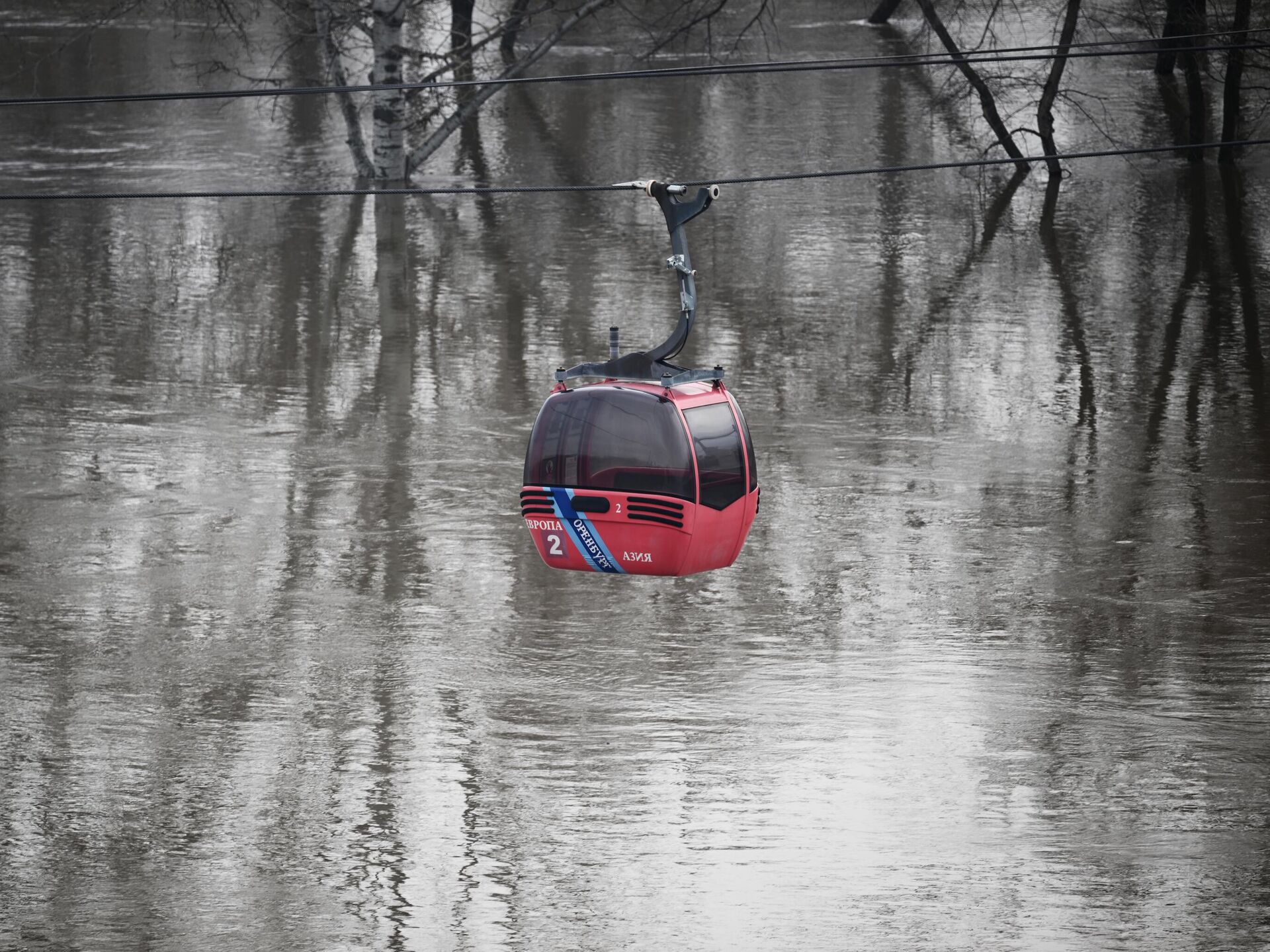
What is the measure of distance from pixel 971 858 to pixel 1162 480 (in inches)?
334

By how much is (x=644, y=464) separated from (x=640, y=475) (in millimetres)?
75

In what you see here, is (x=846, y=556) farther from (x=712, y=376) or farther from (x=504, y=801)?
(x=712, y=376)

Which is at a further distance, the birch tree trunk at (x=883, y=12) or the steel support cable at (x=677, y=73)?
the birch tree trunk at (x=883, y=12)

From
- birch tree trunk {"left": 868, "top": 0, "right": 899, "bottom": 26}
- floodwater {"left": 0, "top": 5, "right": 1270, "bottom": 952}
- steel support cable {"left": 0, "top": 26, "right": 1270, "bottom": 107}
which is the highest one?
birch tree trunk {"left": 868, "top": 0, "right": 899, "bottom": 26}

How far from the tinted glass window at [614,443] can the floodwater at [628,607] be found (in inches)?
106

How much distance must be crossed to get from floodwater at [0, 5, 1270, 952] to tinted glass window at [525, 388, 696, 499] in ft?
8.84

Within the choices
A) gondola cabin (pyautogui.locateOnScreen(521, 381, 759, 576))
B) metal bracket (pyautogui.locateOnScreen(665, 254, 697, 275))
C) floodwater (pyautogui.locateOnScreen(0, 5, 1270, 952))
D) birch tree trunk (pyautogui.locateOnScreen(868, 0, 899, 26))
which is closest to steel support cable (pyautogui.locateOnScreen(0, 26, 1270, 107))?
metal bracket (pyautogui.locateOnScreen(665, 254, 697, 275))

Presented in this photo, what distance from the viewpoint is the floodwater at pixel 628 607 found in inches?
462

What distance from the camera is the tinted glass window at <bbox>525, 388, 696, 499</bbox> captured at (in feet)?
35.0

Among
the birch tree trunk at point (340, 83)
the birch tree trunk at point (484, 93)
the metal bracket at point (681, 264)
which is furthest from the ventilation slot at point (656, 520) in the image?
the birch tree trunk at point (340, 83)

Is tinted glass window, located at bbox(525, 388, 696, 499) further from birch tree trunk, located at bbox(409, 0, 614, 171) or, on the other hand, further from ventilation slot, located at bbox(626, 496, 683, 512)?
birch tree trunk, located at bbox(409, 0, 614, 171)

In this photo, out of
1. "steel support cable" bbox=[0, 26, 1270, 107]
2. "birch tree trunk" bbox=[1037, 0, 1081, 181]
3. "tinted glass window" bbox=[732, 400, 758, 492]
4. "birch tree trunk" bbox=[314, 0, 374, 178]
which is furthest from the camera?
"birch tree trunk" bbox=[314, 0, 374, 178]

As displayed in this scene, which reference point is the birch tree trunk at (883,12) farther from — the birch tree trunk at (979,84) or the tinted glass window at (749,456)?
the tinted glass window at (749,456)

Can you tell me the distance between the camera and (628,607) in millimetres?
16359
